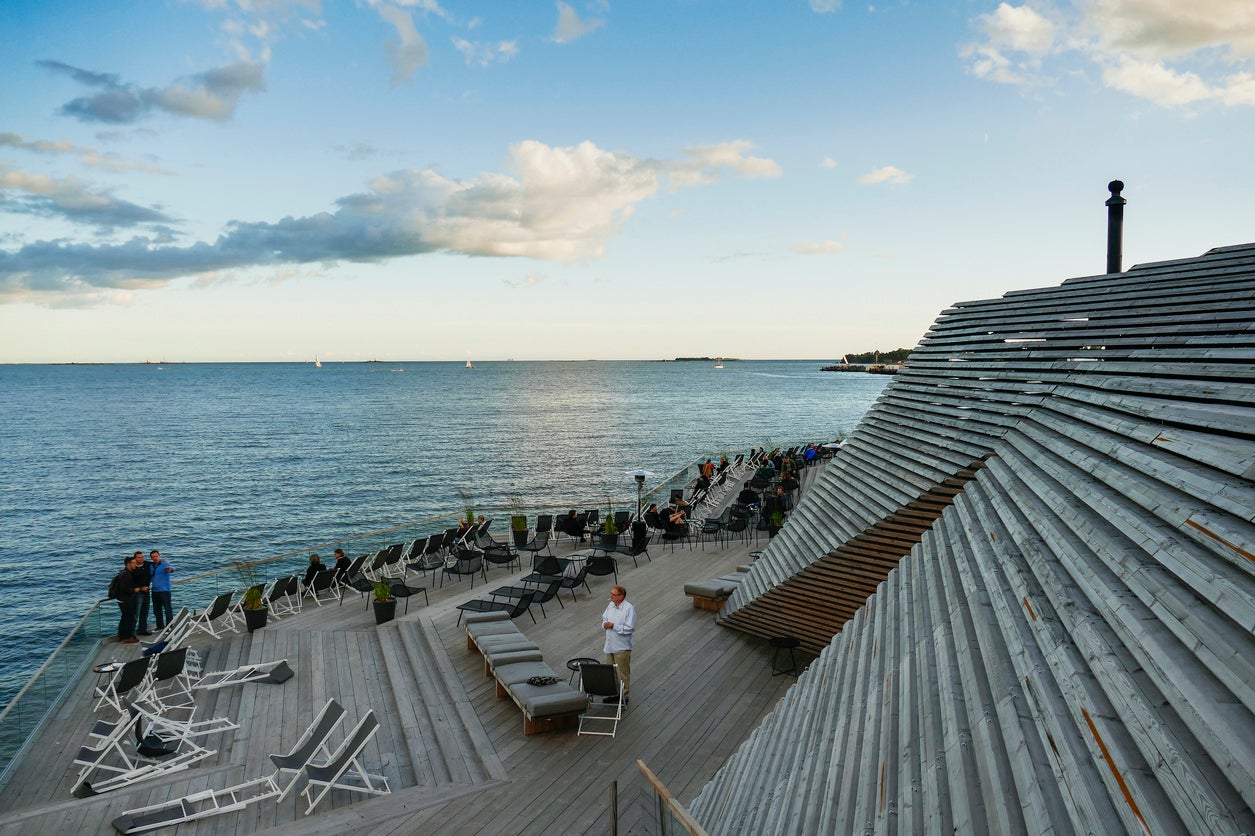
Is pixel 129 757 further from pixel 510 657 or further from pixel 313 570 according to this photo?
pixel 313 570

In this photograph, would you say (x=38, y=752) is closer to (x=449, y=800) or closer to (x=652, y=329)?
(x=449, y=800)

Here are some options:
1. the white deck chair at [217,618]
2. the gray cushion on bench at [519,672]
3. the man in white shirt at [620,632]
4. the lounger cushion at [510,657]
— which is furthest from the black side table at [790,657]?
the white deck chair at [217,618]

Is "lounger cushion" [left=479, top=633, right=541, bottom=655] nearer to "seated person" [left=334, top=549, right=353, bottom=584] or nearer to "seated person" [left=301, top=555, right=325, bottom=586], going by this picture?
"seated person" [left=334, top=549, right=353, bottom=584]

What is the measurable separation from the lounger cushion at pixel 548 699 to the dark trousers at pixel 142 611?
7.08m

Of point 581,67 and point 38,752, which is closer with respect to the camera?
point 38,752

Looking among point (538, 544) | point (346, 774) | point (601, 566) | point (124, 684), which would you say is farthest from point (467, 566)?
point (346, 774)

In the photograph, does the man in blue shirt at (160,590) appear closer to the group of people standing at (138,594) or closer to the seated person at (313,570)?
the group of people standing at (138,594)

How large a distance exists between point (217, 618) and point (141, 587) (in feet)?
4.16

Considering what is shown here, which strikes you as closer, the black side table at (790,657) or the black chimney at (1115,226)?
the black side table at (790,657)

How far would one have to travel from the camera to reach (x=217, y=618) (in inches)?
419

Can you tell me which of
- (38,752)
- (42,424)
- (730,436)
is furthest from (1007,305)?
(42,424)

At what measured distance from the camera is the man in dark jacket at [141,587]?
1067 cm

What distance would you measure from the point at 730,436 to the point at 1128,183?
52.7m

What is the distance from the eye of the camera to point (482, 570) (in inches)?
529
